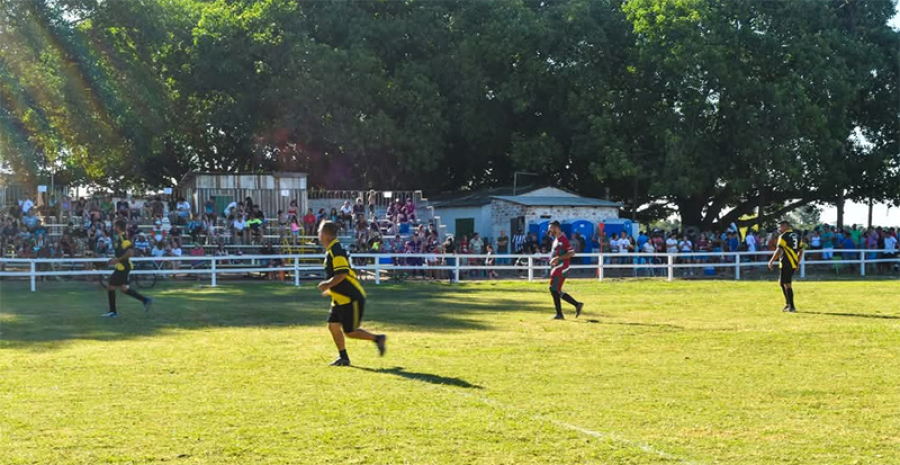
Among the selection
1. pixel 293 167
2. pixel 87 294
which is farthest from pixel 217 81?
pixel 87 294

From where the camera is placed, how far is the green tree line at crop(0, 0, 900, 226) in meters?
44.3

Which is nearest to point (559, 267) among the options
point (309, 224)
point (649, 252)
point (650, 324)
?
point (650, 324)

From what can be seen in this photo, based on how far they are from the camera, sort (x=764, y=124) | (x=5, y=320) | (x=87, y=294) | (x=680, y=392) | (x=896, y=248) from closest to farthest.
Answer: (x=680, y=392) → (x=5, y=320) → (x=87, y=294) → (x=896, y=248) → (x=764, y=124)

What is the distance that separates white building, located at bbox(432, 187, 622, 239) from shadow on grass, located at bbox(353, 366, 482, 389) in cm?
2916

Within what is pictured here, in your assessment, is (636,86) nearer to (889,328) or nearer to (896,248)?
(896,248)

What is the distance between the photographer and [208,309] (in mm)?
21062

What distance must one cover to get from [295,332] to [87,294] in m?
10.9

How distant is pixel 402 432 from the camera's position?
8.40 metres

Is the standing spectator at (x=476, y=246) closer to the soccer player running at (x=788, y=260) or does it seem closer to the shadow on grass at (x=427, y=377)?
the soccer player running at (x=788, y=260)

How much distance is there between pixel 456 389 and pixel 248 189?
32915 millimetres

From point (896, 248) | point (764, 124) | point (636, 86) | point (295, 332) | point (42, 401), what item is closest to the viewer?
point (42, 401)

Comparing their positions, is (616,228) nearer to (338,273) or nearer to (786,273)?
(786,273)

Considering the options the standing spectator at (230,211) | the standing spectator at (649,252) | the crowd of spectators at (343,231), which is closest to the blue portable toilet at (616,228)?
the crowd of spectators at (343,231)

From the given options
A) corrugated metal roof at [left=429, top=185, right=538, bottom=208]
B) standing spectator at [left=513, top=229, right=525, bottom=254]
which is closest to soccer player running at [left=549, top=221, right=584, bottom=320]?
standing spectator at [left=513, top=229, right=525, bottom=254]
